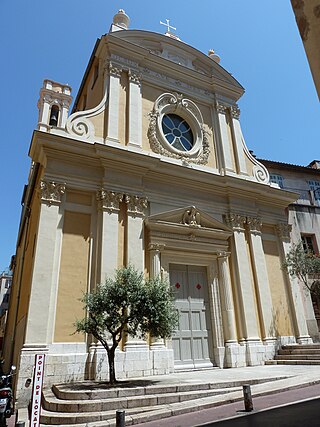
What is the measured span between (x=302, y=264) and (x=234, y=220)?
3371mm

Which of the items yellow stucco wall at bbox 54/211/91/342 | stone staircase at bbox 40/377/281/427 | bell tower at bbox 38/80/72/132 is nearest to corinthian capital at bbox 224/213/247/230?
yellow stucco wall at bbox 54/211/91/342

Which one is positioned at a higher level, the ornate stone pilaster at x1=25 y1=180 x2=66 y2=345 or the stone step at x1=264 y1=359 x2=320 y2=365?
the ornate stone pilaster at x1=25 y1=180 x2=66 y2=345

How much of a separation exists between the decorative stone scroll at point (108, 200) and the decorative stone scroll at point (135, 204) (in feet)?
1.16

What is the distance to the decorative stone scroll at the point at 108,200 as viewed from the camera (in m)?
11.3

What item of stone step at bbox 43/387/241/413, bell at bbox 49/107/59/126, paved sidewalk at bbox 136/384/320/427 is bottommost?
paved sidewalk at bbox 136/384/320/427

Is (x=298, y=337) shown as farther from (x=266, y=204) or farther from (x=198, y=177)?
(x=198, y=177)

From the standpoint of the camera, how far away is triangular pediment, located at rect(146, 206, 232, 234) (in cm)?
1223

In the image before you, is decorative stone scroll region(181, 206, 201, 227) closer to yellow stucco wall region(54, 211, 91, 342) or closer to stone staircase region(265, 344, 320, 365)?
yellow stucco wall region(54, 211, 91, 342)

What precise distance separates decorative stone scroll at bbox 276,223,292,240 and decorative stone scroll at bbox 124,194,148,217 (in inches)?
285

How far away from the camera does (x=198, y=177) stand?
13703 mm

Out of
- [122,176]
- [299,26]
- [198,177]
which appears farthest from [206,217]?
[299,26]

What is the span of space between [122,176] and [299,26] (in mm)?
10590

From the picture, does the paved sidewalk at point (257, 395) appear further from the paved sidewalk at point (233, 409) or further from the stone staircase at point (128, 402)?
the stone staircase at point (128, 402)

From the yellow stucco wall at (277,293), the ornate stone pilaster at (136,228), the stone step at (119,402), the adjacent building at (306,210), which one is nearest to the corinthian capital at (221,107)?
the adjacent building at (306,210)
